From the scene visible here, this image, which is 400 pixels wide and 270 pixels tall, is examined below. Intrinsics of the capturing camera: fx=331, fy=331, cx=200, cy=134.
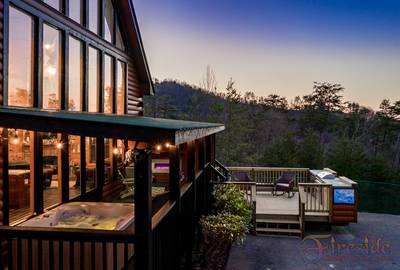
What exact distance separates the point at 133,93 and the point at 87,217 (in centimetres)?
589

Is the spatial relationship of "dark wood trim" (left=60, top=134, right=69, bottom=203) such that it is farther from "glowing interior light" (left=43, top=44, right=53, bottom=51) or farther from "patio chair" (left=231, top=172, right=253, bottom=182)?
"patio chair" (left=231, top=172, right=253, bottom=182)

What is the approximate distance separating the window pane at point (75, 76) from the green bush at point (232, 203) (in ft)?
14.1

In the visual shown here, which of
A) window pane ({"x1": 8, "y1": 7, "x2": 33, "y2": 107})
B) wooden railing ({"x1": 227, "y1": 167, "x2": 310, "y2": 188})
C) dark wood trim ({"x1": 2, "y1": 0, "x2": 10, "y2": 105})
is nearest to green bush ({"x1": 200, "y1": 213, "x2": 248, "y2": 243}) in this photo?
window pane ({"x1": 8, "y1": 7, "x2": 33, "y2": 107})

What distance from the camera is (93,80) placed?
25.5 feet

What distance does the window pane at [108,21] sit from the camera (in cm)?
861

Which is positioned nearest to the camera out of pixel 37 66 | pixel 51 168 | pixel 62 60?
pixel 37 66

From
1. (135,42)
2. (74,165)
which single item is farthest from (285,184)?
(74,165)

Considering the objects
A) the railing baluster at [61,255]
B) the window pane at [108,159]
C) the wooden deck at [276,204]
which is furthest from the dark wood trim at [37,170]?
the wooden deck at [276,204]

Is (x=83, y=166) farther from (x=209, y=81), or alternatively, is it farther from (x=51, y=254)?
(x=209, y=81)

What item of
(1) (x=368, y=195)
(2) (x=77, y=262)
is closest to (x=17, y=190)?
(2) (x=77, y=262)

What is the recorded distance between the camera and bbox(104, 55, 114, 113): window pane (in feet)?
27.9

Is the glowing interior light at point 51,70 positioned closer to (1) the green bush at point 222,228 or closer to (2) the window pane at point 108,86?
(2) the window pane at point 108,86

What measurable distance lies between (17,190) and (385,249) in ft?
29.1

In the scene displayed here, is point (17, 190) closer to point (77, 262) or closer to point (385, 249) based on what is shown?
point (77, 262)
